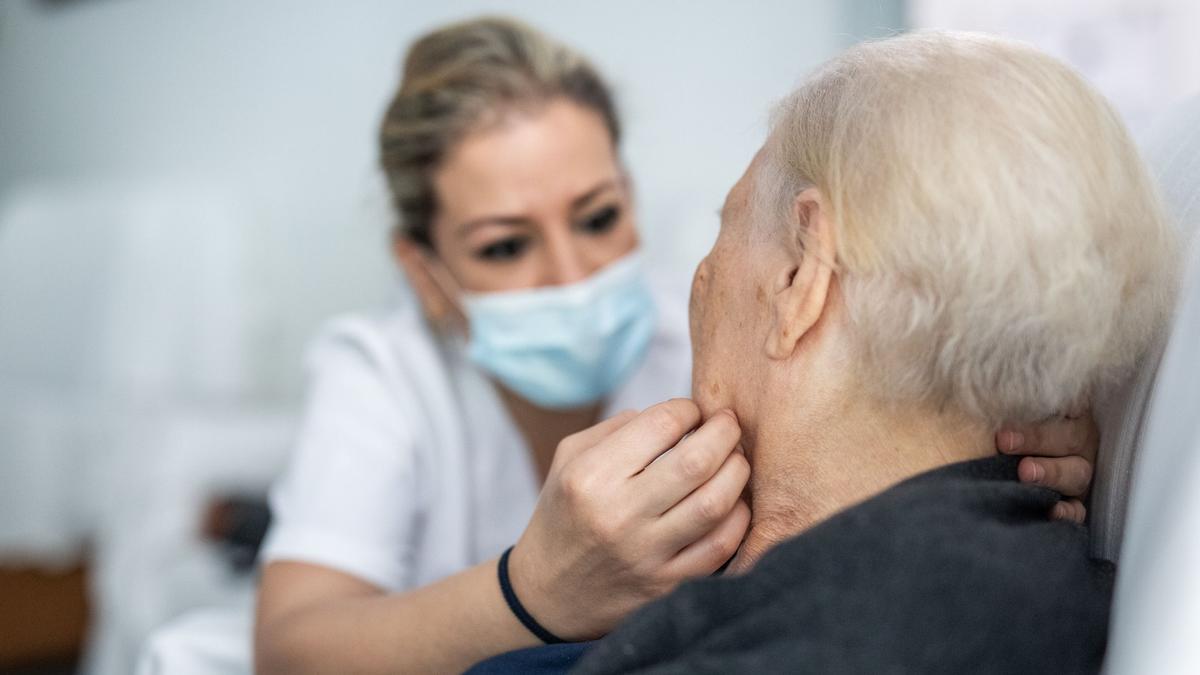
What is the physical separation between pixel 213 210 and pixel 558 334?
1650 mm

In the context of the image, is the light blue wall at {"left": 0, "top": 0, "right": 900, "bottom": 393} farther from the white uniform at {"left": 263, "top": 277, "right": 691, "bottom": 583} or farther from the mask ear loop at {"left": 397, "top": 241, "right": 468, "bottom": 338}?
the white uniform at {"left": 263, "top": 277, "right": 691, "bottom": 583}

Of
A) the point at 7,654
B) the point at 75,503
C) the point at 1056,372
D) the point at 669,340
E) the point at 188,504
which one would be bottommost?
the point at 7,654

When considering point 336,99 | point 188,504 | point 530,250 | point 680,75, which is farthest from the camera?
point 336,99

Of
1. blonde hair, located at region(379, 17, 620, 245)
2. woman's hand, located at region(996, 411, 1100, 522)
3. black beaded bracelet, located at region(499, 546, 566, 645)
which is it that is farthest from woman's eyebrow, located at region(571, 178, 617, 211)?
woman's hand, located at region(996, 411, 1100, 522)

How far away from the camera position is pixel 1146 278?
0.75 m

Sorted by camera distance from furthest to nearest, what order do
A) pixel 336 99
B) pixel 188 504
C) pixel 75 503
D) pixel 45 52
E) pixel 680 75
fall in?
pixel 45 52
pixel 336 99
pixel 75 503
pixel 680 75
pixel 188 504

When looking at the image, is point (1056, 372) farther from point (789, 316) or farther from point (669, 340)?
point (669, 340)

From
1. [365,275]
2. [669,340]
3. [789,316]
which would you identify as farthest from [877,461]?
[365,275]

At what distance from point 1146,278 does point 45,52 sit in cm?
342

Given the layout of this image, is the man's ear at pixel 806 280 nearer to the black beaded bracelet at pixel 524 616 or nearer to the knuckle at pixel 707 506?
the knuckle at pixel 707 506

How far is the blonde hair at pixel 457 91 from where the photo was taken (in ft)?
4.66

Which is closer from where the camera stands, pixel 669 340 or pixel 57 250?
pixel 669 340

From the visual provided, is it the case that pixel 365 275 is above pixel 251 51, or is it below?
below

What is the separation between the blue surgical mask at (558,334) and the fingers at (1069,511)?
2.28ft
